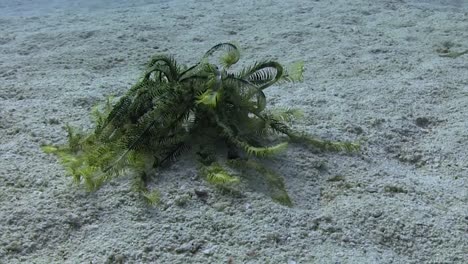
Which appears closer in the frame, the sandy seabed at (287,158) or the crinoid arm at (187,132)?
the sandy seabed at (287,158)

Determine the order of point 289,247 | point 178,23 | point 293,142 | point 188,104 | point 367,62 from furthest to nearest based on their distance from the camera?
point 178,23, point 367,62, point 293,142, point 188,104, point 289,247

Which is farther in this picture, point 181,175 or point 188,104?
point 188,104

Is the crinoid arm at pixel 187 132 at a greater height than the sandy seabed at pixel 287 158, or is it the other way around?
the crinoid arm at pixel 187 132

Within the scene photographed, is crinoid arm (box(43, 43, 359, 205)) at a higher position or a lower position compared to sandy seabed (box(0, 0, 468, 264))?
higher

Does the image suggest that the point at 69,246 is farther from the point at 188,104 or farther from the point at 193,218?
the point at 188,104

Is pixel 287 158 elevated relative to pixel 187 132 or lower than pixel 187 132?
lower

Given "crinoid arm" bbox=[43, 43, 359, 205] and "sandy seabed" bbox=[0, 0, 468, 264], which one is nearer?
"sandy seabed" bbox=[0, 0, 468, 264]

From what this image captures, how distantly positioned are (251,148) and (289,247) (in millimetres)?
576

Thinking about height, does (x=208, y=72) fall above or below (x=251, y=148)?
above

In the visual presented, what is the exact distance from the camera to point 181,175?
2449mm

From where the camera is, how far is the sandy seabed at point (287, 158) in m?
2.06

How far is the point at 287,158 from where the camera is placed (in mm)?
2654

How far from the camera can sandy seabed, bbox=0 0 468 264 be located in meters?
2.06

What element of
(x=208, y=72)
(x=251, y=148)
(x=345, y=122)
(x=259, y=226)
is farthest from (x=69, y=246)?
(x=345, y=122)
